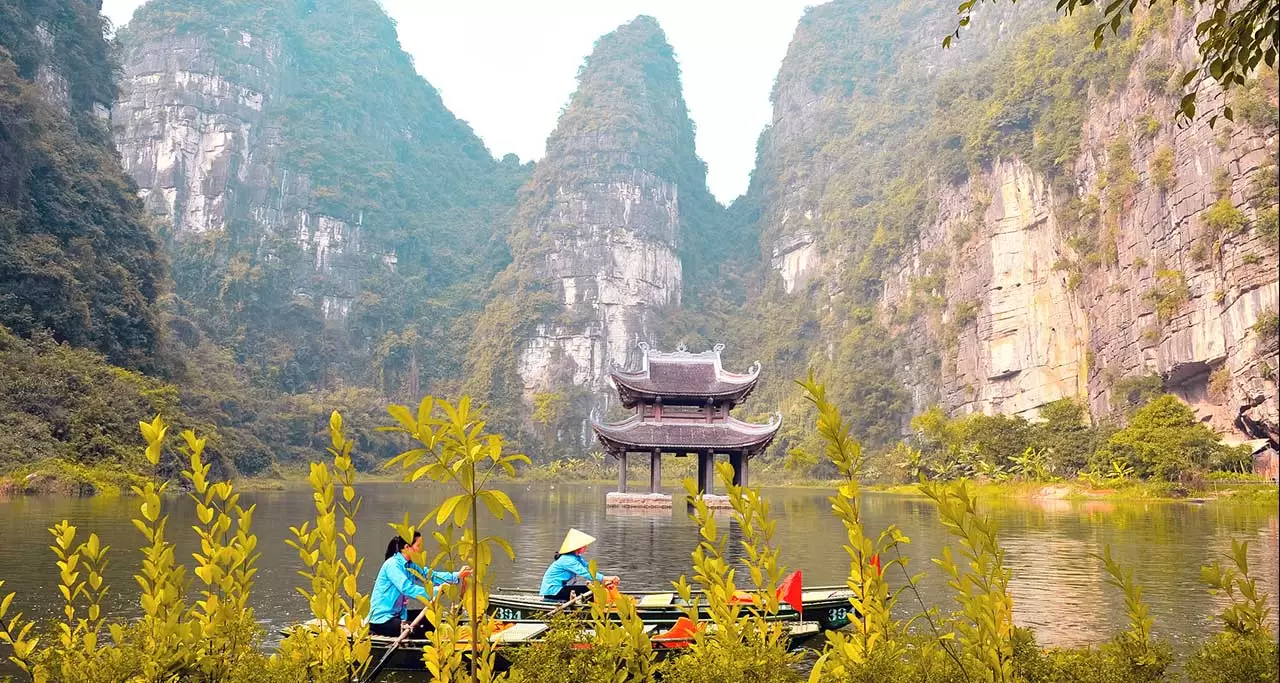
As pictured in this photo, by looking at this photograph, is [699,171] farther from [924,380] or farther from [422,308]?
[924,380]

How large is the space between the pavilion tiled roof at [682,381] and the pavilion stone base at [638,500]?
10.6 feet

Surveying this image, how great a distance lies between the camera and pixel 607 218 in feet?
341

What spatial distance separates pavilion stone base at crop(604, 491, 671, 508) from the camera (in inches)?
1171

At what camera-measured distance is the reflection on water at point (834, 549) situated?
9836 millimetres

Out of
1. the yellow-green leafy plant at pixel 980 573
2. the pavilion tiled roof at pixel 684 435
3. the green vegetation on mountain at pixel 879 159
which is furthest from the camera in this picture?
the green vegetation on mountain at pixel 879 159

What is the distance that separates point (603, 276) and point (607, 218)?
8.02 metres

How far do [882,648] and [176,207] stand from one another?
333 ft

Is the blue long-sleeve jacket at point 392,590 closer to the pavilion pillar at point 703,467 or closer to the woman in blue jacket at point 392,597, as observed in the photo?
the woman in blue jacket at point 392,597

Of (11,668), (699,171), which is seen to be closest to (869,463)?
(11,668)

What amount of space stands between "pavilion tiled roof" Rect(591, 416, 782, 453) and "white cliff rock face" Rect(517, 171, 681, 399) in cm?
6412

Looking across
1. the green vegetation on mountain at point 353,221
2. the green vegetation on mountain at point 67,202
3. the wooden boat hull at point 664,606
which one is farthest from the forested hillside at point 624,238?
the wooden boat hull at point 664,606

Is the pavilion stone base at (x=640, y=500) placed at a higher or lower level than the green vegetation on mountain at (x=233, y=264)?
lower

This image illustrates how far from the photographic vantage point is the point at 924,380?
2655 inches

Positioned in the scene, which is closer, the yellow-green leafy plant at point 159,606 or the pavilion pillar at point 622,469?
the yellow-green leafy plant at point 159,606
